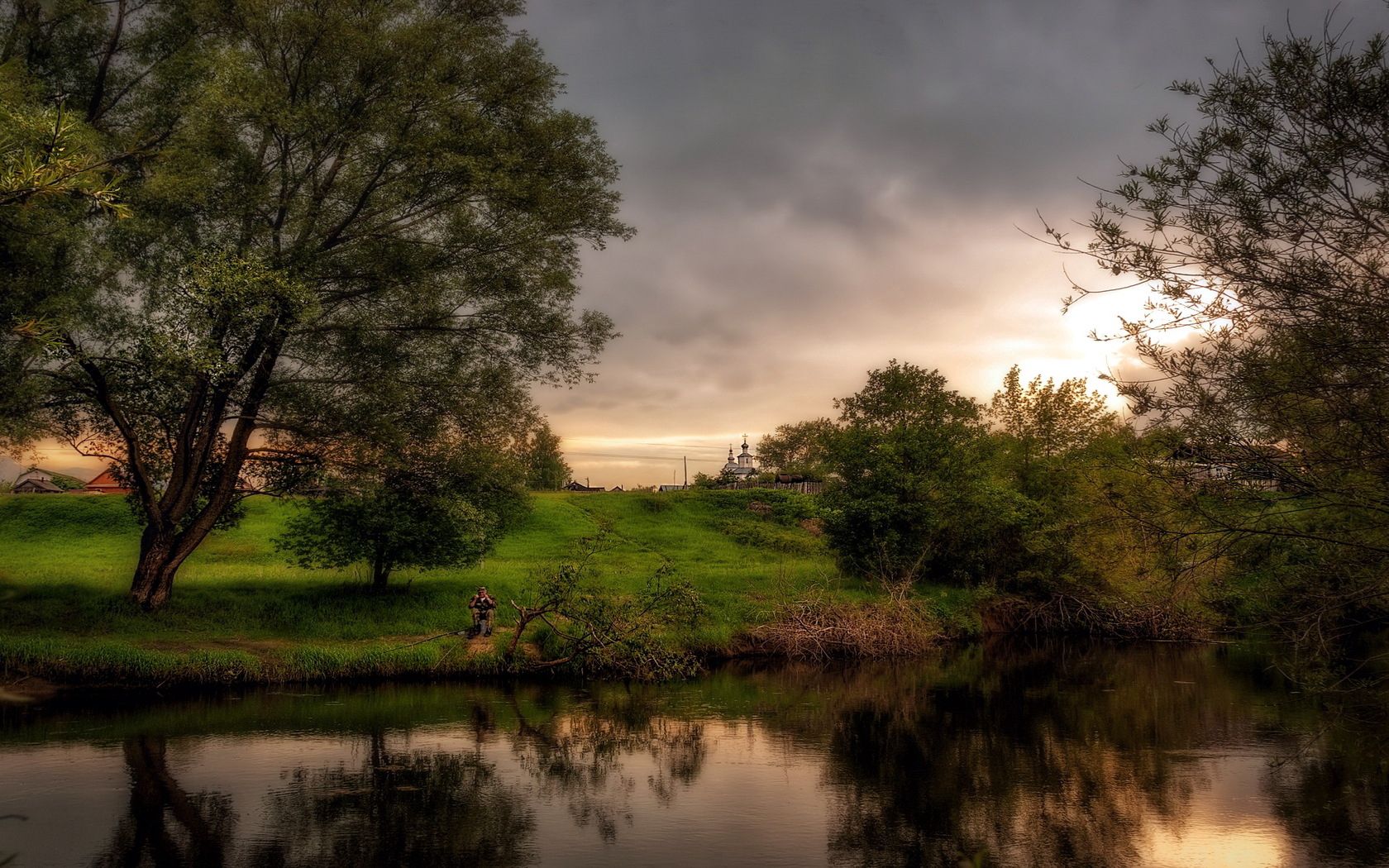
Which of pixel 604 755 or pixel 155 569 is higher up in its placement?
pixel 155 569

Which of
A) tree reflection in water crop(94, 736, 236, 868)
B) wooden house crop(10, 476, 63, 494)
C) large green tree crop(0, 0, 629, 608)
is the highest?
large green tree crop(0, 0, 629, 608)

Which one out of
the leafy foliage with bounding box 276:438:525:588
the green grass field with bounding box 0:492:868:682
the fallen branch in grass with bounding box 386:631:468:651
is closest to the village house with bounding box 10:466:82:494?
the green grass field with bounding box 0:492:868:682

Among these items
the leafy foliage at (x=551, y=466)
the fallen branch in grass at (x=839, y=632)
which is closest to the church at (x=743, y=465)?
the leafy foliage at (x=551, y=466)

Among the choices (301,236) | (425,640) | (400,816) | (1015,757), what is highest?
(301,236)

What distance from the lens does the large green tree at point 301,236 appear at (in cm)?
2362

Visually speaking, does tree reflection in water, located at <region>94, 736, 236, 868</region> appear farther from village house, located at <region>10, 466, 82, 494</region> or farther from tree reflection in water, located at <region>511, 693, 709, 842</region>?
village house, located at <region>10, 466, 82, 494</region>

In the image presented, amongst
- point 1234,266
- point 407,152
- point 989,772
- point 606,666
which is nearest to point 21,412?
point 407,152

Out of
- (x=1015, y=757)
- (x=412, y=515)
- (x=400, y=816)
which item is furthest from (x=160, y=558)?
(x=1015, y=757)

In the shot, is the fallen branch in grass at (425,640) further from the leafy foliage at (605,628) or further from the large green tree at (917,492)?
the large green tree at (917,492)

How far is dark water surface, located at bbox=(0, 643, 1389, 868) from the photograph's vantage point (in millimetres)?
13156

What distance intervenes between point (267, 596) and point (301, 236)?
12.5 m

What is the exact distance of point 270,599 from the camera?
30172mm

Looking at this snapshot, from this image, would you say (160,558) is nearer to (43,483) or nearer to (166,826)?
(166,826)

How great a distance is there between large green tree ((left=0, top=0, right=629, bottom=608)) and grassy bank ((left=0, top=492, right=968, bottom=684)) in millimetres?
2206
